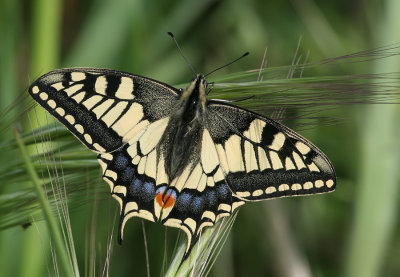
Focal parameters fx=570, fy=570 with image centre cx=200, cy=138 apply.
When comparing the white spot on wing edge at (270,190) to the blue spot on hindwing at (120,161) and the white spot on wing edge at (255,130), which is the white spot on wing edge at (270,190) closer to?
the white spot on wing edge at (255,130)

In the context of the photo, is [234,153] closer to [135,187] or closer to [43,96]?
[135,187]

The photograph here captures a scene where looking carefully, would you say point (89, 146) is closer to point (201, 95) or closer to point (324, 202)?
point (201, 95)

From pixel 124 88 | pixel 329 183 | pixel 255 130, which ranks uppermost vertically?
pixel 124 88

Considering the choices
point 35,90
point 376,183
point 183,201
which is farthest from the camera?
point 376,183

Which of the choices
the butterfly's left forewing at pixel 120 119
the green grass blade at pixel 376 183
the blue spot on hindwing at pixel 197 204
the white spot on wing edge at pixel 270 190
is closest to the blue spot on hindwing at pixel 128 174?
the butterfly's left forewing at pixel 120 119

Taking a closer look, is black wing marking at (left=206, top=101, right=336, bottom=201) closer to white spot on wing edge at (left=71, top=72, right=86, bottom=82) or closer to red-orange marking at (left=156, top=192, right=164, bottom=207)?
red-orange marking at (left=156, top=192, right=164, bottom=207)

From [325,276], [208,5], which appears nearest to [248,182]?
[325,276]

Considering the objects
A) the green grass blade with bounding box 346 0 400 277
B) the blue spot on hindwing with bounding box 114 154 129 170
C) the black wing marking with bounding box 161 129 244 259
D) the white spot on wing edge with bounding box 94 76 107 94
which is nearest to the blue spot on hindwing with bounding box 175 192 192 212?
the black wing marking with bounding box 161 129 244 259

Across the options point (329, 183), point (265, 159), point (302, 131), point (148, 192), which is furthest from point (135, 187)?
point (302, 131)
